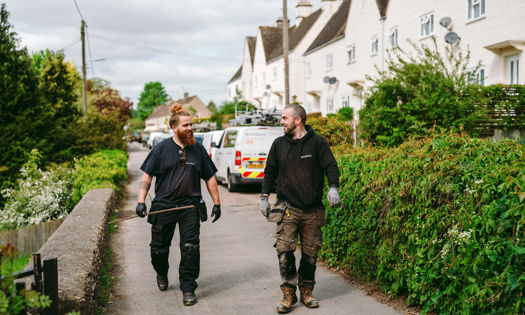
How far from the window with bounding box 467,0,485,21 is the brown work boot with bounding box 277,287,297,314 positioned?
1647 centimetres

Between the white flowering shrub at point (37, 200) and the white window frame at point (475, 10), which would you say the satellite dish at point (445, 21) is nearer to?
the white window frame at point (475, 10)

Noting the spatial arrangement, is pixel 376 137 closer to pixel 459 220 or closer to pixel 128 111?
pixel 459 220

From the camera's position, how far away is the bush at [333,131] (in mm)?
12711

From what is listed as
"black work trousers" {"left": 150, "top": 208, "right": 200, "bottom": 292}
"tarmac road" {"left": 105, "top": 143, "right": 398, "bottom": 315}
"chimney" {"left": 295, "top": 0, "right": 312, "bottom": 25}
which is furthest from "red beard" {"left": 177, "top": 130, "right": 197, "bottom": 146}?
"chimney" {"left": 295, "top": 0, "right": 312, "bottom": 25}

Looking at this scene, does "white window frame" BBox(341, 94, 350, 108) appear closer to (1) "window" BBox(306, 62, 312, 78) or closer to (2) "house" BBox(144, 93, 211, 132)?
(1) "window" BBox(306, 62, 312, 78)

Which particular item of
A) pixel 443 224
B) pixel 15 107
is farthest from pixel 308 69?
pixel 443 224

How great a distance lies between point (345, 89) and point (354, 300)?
27413mm

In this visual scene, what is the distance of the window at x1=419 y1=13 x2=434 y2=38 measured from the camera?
71.8 feet

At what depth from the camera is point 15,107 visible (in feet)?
50.4

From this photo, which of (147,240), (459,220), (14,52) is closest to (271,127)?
(147,240)

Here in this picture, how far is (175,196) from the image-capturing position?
539 centimetres

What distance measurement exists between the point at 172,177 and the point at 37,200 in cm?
818

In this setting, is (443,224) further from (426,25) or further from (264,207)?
(426,25)

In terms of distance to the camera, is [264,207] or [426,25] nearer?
[264,207]
